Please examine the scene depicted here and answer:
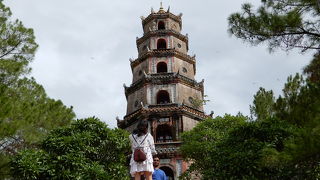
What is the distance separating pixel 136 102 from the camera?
3120cm

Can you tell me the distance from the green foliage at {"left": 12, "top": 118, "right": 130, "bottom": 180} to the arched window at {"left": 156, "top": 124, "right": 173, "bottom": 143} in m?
10.4

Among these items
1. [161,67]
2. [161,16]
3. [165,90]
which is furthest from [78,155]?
[161,16]

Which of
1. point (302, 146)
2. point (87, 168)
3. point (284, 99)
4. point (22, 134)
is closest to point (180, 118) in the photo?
point (87, 168)

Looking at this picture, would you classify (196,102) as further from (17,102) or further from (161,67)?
(17,102)

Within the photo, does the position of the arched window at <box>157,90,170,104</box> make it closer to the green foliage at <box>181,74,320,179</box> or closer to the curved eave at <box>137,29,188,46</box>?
the curved eave at <box>137,29,188,46</box>

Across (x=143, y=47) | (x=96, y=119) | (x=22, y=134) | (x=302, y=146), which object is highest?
(x=143, y=47)

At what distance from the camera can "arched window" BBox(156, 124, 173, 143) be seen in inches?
1185

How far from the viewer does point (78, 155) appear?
1767cm

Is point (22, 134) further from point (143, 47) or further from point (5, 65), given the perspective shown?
point (143, 47)

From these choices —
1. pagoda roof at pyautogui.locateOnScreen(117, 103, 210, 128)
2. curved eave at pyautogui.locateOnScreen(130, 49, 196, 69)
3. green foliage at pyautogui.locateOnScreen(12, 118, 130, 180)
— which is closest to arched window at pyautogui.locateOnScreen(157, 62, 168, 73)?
curved eave at pyautogui.locateOnScreen(130, 49, 196, 69)

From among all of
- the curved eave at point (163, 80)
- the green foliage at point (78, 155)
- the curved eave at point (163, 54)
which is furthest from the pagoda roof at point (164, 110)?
the green foliage at point (78, 155)

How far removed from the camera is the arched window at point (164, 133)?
30094mm

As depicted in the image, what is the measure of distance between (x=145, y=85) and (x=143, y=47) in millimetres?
4748

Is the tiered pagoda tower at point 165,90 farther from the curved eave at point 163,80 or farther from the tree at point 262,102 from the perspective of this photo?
the tree at point 262,102
